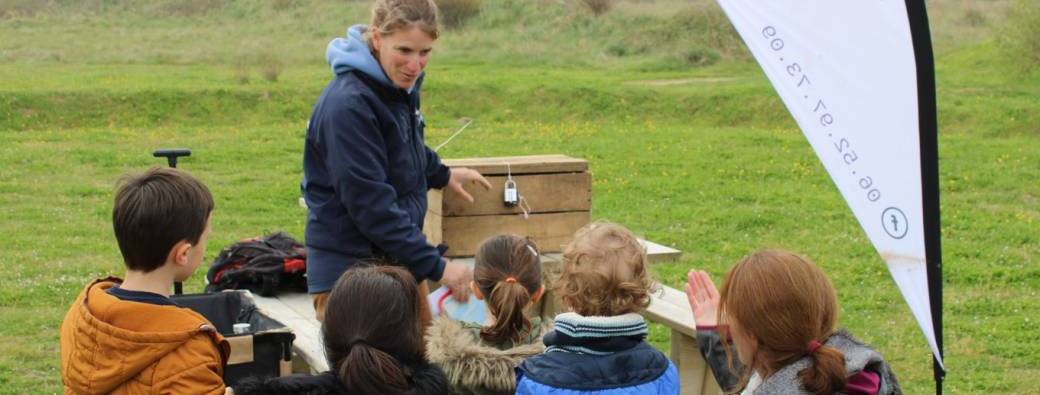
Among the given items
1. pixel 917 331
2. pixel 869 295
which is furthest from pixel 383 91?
pixel 869 295

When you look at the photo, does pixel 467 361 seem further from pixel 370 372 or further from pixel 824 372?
pixel 824 372

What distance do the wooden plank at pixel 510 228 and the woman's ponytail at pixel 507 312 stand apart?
1.65 m

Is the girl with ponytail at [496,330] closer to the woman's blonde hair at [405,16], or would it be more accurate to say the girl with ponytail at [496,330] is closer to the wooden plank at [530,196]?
the woman's blonde hair at [405,16]

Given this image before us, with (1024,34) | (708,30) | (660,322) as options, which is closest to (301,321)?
(660,322)

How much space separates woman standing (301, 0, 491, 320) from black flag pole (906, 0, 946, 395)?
57.2 inches

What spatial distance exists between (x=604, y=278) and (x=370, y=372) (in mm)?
591

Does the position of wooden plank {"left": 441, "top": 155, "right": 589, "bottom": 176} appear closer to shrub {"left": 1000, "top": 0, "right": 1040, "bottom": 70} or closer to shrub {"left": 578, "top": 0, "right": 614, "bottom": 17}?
shrub {"left": 1000, "top": 0, "right": 1040, "bottom": 70}

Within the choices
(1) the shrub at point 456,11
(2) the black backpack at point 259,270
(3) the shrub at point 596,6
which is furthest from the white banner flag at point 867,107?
(3) the shrub at point 596,6

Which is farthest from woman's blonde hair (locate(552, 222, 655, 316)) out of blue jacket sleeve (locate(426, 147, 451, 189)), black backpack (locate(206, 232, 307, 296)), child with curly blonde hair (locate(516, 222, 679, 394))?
black backpack (locate(206, 232, 307, 296))

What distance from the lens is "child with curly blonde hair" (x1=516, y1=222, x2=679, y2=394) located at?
3018 mm

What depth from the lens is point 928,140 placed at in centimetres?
302

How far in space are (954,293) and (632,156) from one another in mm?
6487

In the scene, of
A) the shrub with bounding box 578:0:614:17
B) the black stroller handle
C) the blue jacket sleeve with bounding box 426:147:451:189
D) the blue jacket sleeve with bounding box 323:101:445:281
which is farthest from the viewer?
the shrub with bounding box 578:0:614:17

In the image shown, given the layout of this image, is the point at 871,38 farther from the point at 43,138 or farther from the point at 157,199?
the point at 43,138
